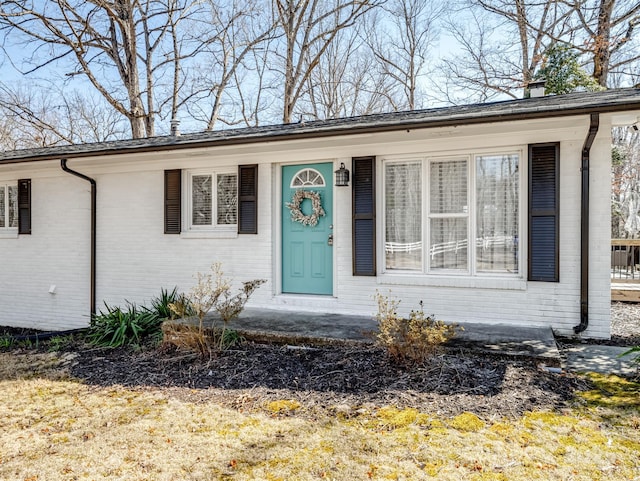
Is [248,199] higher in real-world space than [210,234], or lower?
higher

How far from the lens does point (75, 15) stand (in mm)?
13773

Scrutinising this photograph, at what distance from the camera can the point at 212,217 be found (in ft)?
22.8

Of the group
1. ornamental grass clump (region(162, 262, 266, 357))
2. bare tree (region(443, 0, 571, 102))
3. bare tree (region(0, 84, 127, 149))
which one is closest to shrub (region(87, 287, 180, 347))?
ornamental grass clump (region(162, 262, 266, 357))

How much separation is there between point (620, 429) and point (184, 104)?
1739 centimetres

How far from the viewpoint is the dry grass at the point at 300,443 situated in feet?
8.31

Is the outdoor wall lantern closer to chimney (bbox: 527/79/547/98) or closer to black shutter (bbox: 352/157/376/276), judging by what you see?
black shutter (bbox: 352/157/376/276)

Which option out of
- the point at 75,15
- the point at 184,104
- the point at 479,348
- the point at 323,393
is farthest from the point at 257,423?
the point at 184,104

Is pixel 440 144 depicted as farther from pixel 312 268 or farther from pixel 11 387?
pixel 11 387

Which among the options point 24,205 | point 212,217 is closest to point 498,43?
point 212,217

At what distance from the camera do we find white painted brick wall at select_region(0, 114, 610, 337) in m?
5.18

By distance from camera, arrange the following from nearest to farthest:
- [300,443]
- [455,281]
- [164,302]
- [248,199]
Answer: [300,443] < [455,281] < [164,302] < [248,199]

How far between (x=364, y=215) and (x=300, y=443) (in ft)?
11.7

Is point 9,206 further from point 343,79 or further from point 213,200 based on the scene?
point 343,79

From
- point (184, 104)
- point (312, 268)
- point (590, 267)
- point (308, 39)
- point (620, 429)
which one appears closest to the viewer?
point (620, 429)
